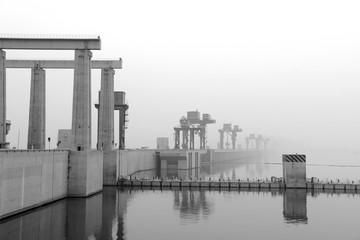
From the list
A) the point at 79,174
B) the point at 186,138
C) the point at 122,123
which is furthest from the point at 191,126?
the point at 79,174

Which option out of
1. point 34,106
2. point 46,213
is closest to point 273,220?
point 46,213

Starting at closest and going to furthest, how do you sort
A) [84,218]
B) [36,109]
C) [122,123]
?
[84,218], [36,109], [122,123]

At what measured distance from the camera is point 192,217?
3841cm

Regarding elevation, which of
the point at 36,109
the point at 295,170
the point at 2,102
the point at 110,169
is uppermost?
the point at 36,109

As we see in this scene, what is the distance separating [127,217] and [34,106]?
100 feet

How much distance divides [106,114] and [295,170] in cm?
3369

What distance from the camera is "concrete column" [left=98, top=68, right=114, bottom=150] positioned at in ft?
218

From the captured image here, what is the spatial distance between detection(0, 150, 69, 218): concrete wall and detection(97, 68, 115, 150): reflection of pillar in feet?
60.5

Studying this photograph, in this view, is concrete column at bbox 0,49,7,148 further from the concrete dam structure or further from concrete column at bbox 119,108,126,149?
concrete column at bbox 119,108,126,149

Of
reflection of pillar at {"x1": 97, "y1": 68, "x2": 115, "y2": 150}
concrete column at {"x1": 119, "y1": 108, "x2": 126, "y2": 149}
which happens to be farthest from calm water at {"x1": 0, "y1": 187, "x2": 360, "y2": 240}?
concrete column at {"x1": 119, "y1": 108, "x2": 126, "y2": 149}

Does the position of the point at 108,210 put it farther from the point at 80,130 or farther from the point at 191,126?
the point at 191,126

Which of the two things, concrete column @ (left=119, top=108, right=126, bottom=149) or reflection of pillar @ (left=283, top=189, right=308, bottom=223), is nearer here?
reflection of pillar @ (left=283, top=189, right=308, bottom=223)

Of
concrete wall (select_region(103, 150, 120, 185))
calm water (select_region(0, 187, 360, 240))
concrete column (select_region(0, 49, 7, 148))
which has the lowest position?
calm water (select_region(0, 187, 360, 240))

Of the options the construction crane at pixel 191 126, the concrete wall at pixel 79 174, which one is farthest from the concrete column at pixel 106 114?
the construction crane at pixel 191 126
